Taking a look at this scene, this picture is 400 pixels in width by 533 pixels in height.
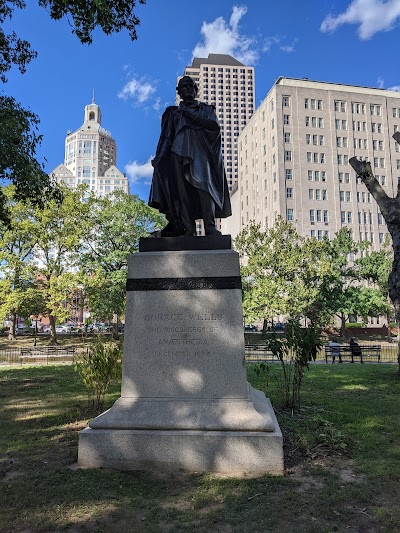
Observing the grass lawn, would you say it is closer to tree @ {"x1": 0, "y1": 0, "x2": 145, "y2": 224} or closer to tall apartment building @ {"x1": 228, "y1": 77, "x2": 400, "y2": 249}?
tree @ {"x1": 0, "y1": 0, "x2": 145, "y2": 224}

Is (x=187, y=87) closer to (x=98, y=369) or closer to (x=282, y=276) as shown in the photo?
(x=98, y=369)

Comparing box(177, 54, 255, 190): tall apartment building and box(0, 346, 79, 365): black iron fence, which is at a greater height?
box(177, 54, 255, 190): tall apartment building

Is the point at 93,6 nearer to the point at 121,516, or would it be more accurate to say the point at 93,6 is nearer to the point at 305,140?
the point at 121,516

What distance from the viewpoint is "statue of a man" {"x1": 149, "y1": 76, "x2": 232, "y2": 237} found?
236 inches

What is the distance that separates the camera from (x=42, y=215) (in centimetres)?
3025

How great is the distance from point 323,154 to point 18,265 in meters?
55.1

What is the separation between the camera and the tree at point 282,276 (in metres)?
34.4

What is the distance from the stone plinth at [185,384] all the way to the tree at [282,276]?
95.4ft

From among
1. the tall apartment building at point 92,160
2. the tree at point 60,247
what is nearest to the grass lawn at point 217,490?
the tree at point 60,247

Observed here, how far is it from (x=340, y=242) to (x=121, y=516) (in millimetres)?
41945

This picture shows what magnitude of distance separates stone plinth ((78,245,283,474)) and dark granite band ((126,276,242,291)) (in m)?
0.01

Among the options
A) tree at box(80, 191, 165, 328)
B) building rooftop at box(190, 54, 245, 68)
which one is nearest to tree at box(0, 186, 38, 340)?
tree at box(80, 191, 165, 328)

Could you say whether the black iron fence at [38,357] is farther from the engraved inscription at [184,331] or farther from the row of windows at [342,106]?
the row of windows at [342,106]

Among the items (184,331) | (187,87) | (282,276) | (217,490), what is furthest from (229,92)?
(217,490)
